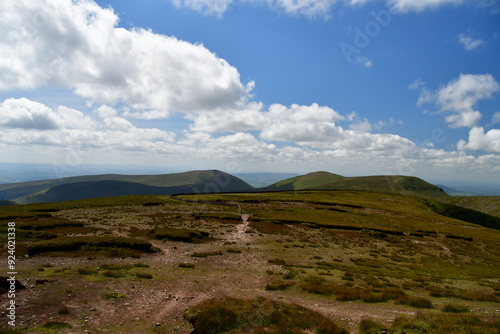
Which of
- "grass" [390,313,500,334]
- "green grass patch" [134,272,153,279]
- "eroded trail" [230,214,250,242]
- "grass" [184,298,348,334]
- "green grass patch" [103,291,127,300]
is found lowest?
"eroded trail" [230,214,250,242]

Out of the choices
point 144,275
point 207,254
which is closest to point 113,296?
point 144,275

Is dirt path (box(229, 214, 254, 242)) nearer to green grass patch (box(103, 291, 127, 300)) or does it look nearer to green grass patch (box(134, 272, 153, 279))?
green grass patch (box(134, 272, 153, 279))

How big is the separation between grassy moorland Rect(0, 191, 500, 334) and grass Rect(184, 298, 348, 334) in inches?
2.8

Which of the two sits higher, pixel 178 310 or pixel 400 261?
pixel 178 310

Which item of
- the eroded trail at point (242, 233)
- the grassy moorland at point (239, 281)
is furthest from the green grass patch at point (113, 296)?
the eroded trail at point (242, 233)

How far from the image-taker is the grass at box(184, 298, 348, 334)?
15.2 metres

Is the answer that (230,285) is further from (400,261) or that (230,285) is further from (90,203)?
(90,203)

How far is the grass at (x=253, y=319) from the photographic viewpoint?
15.2m

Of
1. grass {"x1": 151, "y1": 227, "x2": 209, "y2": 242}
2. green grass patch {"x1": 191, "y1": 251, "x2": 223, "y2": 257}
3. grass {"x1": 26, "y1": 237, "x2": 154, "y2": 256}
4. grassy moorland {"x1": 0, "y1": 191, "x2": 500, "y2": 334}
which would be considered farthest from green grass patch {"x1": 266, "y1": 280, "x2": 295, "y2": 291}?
grass {"x1": 151, "y1": 227, "x2": 209, "y2": 242}

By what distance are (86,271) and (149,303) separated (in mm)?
10109

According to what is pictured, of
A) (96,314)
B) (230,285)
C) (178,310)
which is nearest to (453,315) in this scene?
(230,285)

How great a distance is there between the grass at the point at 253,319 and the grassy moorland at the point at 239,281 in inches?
2.8

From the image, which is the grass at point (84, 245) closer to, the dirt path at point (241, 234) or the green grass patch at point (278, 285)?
the dirt path at point (241, 234)

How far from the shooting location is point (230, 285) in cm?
2428
